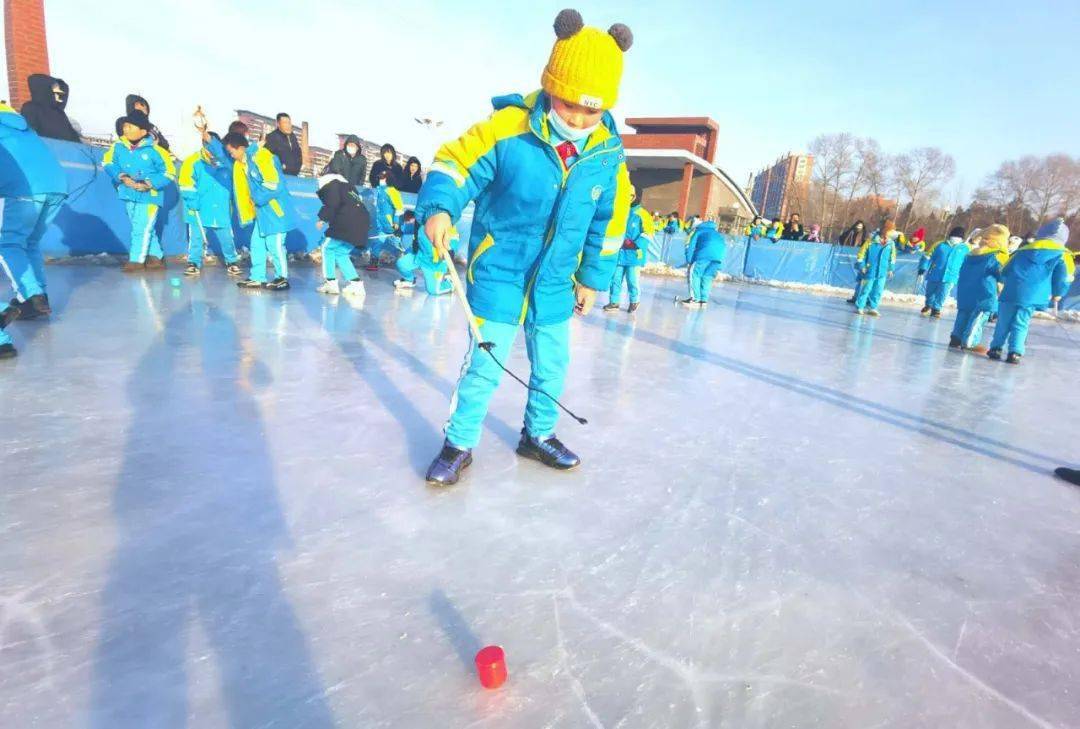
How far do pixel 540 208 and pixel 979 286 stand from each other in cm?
745

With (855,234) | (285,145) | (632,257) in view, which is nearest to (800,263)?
(855,234)

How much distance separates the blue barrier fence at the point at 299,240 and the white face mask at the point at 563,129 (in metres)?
6.98

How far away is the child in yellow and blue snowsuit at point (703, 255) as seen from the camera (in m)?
8.68

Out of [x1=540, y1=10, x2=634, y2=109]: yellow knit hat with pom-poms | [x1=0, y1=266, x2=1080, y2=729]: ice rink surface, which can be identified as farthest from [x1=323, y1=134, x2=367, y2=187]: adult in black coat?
[x1=540, y1=10, x2=634, y2=109]: yellow knit hat with pom-poms

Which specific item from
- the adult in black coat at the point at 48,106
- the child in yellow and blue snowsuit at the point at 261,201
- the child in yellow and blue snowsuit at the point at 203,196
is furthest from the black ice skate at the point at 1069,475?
the adult in black coat at the point at 48,106

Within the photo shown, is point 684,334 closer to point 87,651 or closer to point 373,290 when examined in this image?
point 373,290

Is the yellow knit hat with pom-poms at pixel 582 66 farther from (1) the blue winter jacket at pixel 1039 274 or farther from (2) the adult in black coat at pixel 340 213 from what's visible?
(1) the blue winter jacket at pixel 1039 274

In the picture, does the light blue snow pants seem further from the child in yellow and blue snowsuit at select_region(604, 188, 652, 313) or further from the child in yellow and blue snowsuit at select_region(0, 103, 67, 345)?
the child in yellow and blue snowsuit at select_region(604, 188, 652, 313)

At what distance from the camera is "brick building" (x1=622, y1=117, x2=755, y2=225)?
127 ft

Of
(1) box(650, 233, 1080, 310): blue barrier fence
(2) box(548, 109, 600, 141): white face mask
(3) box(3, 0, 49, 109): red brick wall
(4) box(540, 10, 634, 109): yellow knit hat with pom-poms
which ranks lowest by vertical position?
(1) box(650, 233, 1080, 310): blue barrier fence

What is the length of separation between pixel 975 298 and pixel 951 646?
7.25m

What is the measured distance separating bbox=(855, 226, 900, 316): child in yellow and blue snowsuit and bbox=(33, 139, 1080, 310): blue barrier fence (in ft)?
17.0

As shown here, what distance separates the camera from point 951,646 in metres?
1.60

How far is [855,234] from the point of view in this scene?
1702 cm
